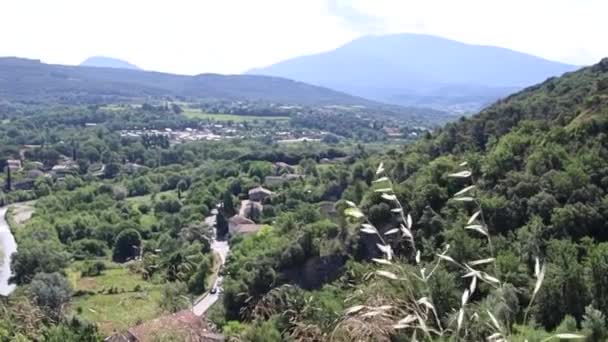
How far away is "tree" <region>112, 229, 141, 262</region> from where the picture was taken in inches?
996

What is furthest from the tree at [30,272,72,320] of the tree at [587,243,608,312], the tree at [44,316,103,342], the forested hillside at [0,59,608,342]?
the tree at [587,243,608,312]

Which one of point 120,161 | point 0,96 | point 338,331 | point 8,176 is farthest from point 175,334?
point 0,96

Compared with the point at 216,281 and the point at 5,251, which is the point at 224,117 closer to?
the point at 5,251

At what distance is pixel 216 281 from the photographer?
2039 centimetres

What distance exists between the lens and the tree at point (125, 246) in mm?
25297

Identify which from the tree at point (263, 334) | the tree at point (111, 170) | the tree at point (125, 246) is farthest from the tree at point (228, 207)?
the tree at point (263, 334)

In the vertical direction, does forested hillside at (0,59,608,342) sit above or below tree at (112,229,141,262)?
above

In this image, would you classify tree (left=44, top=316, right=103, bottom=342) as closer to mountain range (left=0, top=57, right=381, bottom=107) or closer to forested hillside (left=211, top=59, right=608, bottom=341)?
forested hillside (left=211, top=59, right=608, bottom=341)

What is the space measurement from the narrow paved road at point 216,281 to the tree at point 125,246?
3026 mm

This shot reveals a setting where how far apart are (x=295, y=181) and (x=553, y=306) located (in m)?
23.9

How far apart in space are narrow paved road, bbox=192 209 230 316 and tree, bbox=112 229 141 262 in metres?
3.03

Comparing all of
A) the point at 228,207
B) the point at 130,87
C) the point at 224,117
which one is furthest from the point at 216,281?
the point at 130,87

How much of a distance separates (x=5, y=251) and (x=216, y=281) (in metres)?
10.4

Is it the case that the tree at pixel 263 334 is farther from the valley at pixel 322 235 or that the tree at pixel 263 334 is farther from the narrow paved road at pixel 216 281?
the narrow paved road at pixel 216 281
